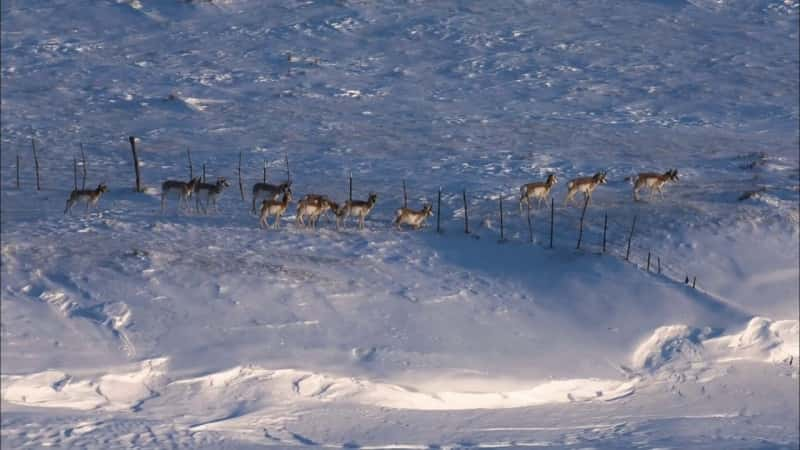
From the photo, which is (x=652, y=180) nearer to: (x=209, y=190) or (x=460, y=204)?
(x=460, y=204)

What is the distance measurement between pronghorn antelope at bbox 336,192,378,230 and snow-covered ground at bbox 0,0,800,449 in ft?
1.05

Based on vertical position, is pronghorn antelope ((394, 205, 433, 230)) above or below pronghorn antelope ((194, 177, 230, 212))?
below

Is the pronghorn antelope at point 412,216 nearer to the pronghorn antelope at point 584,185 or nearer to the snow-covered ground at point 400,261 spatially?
the snow-covered ground at point 400,261

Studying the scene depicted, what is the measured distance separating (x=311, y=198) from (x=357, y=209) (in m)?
0.94

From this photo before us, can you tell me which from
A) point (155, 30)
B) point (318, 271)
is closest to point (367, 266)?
point (318, 271)

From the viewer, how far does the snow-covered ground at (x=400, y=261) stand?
20172 millimetres

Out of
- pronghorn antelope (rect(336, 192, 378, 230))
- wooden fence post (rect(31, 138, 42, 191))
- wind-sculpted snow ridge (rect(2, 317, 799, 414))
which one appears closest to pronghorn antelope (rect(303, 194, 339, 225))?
pronghorn antelope (rect(336, 192, 378, 230))

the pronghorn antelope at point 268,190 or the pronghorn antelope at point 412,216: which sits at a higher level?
→ the pronghorn antelope at point 268,190

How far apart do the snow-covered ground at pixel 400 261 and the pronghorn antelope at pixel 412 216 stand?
235 millimetres

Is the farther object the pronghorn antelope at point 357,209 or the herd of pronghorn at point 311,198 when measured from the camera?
the pronghorn antelope at point 357,209

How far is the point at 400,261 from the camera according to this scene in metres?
23.8

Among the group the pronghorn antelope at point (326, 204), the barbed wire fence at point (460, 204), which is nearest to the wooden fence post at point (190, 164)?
the barbed wire fence at point (460, 204)

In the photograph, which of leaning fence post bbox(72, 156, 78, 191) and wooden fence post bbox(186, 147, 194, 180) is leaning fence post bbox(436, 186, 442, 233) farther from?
leaning fence post bbox(72, 156, 78, 191)

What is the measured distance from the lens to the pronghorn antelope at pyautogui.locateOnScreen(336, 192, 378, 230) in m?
24.6
